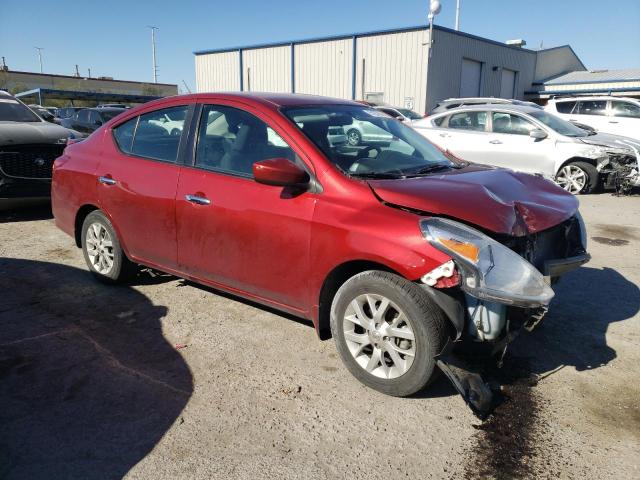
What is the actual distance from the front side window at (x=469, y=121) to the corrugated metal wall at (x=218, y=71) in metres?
23.2

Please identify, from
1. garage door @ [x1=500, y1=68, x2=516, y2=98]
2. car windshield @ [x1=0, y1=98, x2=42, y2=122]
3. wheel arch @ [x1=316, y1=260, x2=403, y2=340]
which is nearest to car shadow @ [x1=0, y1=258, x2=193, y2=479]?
wheel arch @ [x1=316, y1=260, x2=403, y2=340]

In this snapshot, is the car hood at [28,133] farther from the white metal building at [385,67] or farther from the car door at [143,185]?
the white metal building at [385,67]

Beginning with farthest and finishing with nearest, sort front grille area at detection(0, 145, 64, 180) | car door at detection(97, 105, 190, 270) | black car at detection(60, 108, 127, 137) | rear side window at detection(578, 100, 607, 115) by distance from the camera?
1. black car at detection(60, 108, 127, 137)
2. rear side window at detection(578, 100, 607, 115)
3. front grille area at detection(0, 145, 64, 180)
4. car door at detection(97, 105, 190, 270)

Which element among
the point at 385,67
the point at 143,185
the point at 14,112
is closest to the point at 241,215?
the point at 143,185

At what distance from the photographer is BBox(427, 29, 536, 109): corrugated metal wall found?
25.3 meters

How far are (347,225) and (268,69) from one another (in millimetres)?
29671

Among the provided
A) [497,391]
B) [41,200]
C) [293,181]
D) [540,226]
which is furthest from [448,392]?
[41,200]

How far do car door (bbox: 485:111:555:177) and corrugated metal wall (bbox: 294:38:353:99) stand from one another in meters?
17.9

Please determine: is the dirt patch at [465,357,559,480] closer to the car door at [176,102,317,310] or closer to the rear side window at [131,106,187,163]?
the car door at [176,102,317,310]

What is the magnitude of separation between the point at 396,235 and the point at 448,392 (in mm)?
1034

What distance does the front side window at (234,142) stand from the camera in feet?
11.7

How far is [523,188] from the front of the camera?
358cm

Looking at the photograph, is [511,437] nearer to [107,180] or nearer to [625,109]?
[107,180]

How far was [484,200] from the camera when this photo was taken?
3059 millimetres
